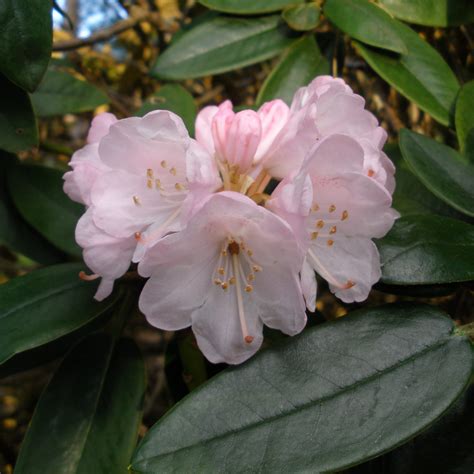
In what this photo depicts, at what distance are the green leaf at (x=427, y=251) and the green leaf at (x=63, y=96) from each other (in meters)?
→ 0.64

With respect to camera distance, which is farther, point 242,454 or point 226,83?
point 226,83

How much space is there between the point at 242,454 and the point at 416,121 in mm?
966

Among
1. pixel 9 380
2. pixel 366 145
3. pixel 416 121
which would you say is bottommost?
pixel 9 380

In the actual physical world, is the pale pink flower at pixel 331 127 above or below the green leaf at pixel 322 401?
above

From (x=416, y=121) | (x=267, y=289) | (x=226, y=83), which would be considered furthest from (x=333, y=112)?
(x=226, y=83)

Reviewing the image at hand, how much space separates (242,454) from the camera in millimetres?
585

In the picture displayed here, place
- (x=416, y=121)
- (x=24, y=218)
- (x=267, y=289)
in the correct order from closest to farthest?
(x=267, y=289) < (x=24, y=218) < (x=416, y=121)

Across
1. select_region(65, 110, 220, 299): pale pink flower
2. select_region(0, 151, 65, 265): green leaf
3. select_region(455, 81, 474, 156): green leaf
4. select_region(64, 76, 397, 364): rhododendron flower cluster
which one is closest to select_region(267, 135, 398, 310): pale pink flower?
select_region(64, 76, 397, 364): rhododendron flower cluster

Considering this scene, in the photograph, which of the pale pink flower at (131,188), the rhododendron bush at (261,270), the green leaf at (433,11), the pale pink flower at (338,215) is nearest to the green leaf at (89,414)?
the rhododendron bush at (261,270)

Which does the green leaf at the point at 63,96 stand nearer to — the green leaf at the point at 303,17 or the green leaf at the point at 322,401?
the green leaf at the point at 303,17

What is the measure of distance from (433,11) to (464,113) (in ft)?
0.71

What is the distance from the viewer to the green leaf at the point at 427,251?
69 centimetres

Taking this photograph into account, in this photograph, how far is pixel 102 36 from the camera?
130 centimetres

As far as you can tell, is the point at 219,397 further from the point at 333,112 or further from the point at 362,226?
the point at 333,112
